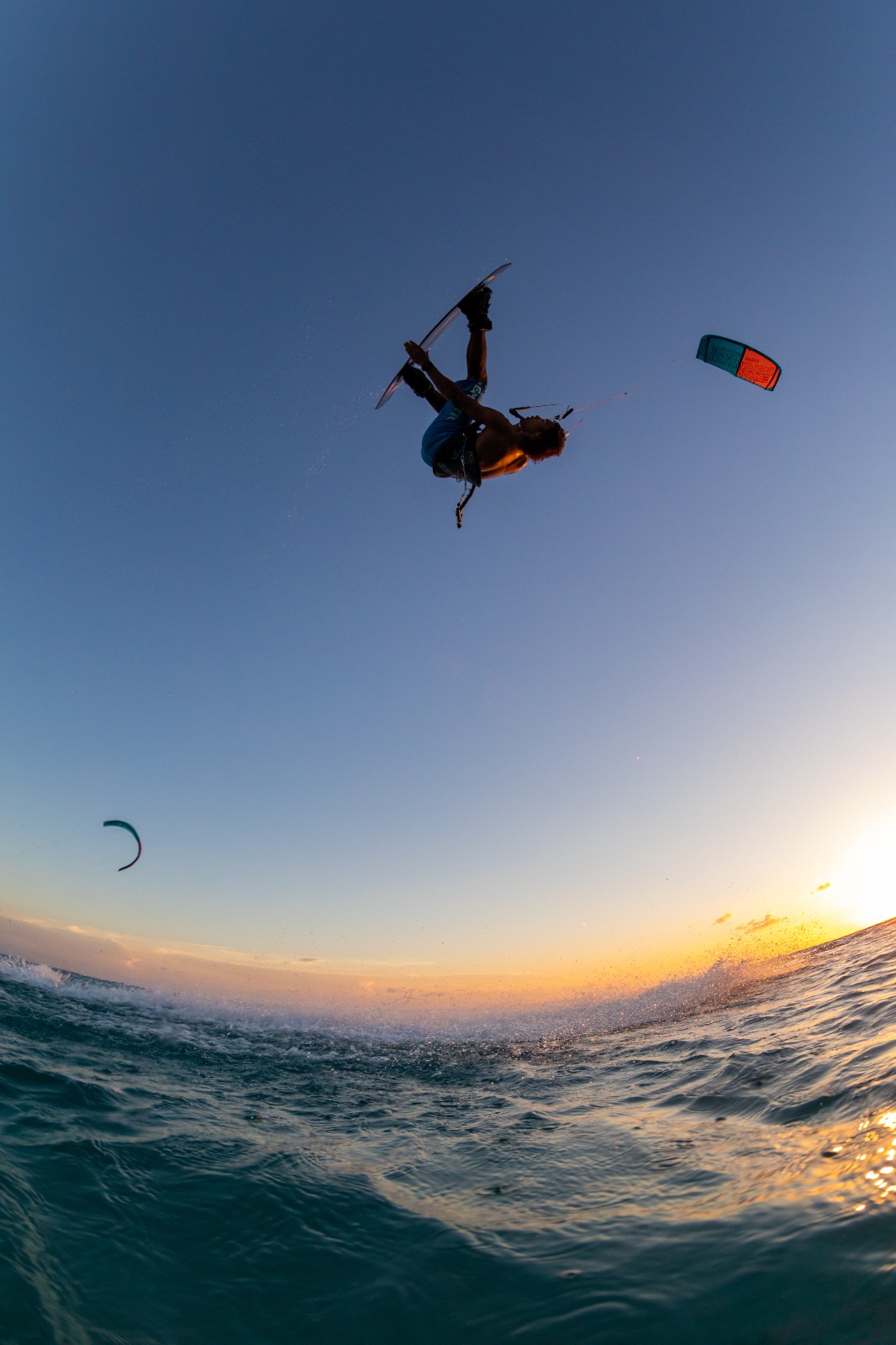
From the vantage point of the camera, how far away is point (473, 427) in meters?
7.34

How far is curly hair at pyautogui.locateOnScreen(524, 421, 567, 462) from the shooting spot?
708 cm

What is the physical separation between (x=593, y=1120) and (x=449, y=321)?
40.5 ft

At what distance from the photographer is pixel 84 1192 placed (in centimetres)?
466

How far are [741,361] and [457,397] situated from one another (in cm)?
689

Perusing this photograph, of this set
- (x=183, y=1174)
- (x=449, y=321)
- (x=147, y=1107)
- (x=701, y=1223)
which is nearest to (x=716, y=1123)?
(x=701, y=1223)

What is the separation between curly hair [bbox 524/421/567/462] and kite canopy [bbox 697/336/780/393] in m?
5.62

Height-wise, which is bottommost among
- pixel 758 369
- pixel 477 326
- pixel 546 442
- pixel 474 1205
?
pixel 474 1205

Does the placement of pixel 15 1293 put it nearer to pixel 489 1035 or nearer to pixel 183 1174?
pixel 183 1174

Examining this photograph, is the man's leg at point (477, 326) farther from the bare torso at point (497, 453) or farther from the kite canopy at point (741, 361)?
the kite canopy at point (741, 361)

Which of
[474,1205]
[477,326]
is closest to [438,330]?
[477,326]

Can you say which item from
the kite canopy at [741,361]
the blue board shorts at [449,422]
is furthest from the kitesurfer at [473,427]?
the kite canopy at [741,361]

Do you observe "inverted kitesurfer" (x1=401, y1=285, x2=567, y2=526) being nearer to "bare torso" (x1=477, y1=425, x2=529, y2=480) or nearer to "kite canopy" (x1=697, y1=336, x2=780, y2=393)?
"bare torso" (x1=477, y1=425, x2=529, y2=480)

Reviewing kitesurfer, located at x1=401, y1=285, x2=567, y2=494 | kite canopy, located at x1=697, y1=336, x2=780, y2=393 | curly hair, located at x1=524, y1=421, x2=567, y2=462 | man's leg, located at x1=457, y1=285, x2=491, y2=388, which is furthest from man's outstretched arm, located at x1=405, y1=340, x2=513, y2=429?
kite canopy, located at x1=697, y1=336, x2=780, y2=393

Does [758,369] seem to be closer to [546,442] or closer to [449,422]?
[546,442]
